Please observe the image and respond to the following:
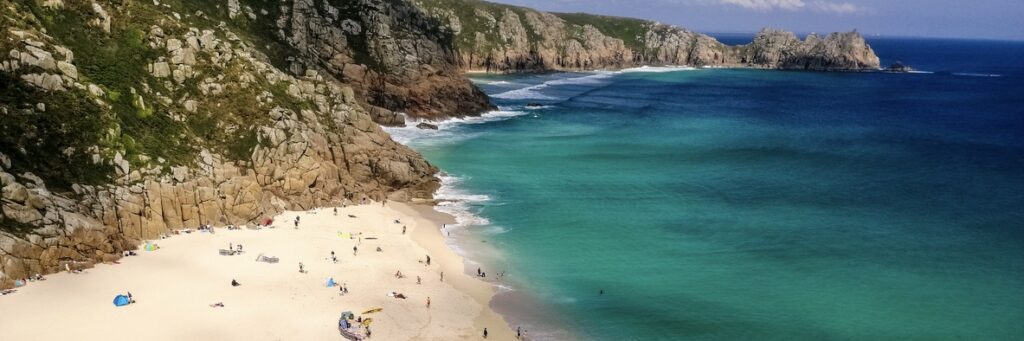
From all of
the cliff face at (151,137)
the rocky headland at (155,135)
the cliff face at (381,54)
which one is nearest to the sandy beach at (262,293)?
the rocky headland at (155,135)

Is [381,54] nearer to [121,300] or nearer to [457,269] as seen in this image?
[457,269]

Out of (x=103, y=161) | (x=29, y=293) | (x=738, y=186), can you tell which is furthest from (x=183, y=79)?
(x=738, y=186)

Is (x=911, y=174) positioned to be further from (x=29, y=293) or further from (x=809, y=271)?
(x=29, y=293)

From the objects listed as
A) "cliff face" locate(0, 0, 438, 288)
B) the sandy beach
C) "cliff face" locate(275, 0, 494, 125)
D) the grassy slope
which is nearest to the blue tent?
the sandy beach

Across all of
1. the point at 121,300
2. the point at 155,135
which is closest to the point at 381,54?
the point at 155,135

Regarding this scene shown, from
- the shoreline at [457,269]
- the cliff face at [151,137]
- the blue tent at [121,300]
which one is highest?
the cliff face at [151,137]

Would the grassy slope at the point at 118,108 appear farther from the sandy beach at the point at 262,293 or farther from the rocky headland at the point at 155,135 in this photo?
the sandy beach at the point at 262,293

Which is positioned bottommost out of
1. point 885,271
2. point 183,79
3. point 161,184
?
point 885,271
